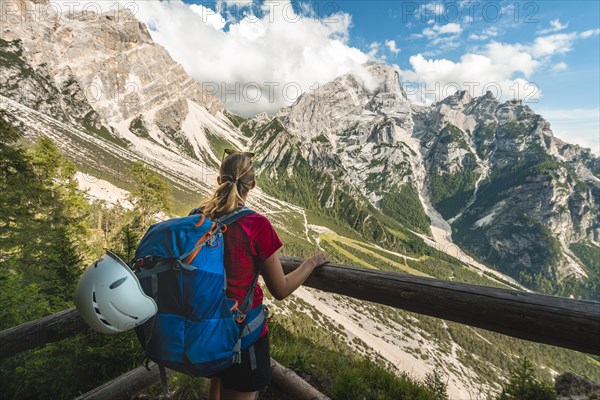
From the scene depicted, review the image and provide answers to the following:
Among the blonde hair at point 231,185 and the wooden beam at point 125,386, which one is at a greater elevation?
the blonde hair at point 231,185

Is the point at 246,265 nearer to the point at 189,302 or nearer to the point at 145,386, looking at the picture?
the point at 189,302

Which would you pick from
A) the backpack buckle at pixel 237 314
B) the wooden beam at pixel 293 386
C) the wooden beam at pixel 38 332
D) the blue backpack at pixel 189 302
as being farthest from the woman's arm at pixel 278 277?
the wooden beam at pixel 38 332

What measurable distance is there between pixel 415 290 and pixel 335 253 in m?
184

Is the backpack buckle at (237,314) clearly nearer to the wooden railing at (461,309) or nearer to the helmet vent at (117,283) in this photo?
the helmet vent at (117,283)

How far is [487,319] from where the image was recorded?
9.13ft

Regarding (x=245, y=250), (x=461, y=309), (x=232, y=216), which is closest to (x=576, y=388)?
(x=461, y=309)

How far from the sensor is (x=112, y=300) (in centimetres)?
223

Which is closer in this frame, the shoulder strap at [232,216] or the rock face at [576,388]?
the shoulder strap at [232,216]

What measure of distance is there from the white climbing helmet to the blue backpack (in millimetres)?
194

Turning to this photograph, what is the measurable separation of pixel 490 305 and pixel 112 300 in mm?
3017

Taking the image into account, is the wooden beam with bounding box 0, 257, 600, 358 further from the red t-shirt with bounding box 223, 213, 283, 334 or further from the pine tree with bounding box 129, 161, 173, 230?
the pine tree with bounding box 129, 161, 173, 230

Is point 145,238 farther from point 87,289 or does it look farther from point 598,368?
point 598,368

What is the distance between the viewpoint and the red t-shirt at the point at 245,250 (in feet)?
8.94

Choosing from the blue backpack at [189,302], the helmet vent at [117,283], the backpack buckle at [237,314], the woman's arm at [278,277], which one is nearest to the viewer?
the helmet vent at [117,283]
